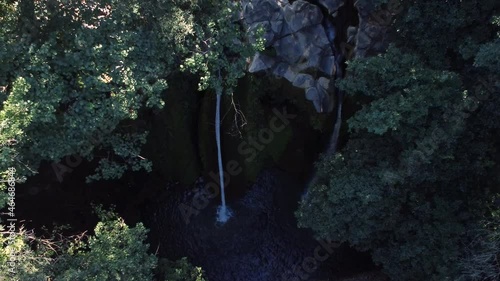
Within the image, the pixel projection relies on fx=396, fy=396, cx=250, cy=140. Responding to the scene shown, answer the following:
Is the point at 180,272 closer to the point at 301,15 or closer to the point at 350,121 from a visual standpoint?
the point at 350,121

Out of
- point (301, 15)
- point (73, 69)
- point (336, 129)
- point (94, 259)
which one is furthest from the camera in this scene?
point (336, 129)

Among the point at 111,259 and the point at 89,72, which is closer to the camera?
the point at 111,259

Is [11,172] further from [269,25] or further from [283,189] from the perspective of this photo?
[283,189]

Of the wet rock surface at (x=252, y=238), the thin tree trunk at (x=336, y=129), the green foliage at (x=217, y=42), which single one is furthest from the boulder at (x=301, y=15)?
the wet rock surface at (x=252, y=238)

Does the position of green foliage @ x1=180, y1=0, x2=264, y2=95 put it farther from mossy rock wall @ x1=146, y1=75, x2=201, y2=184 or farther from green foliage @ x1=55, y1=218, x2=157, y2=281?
mossy rock wall @ x1=146, y1=75, x2=201, y2=184

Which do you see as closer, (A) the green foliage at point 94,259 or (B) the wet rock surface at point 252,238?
(A) the green foliage at point 94,259

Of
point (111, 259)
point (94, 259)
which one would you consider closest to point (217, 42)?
point (111, 259)

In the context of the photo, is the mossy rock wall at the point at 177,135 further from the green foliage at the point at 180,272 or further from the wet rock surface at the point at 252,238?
the green foliage at the point at 180,272

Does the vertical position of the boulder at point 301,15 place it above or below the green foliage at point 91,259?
above

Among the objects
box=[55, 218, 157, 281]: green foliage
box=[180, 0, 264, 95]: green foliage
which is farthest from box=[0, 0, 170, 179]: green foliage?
box=[55, 218, 157, 281]: green foliage
